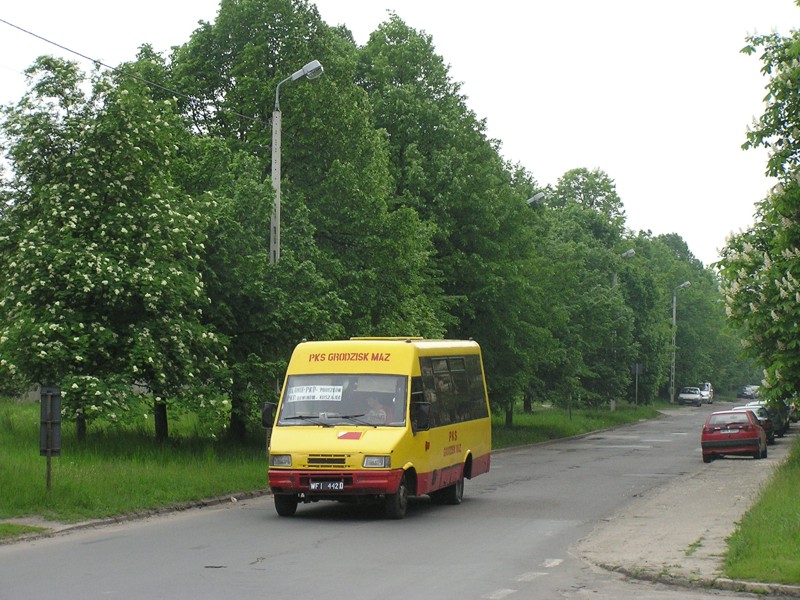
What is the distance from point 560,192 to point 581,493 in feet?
241

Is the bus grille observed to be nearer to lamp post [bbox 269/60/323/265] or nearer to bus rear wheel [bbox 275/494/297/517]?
bus rear wheel [bbox 275/494/297/517]

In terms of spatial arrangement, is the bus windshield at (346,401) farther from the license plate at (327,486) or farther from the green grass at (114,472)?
the green grass at (114,472)

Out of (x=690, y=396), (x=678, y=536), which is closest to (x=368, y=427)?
(x=678, y=536)

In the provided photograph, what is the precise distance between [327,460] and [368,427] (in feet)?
3.28

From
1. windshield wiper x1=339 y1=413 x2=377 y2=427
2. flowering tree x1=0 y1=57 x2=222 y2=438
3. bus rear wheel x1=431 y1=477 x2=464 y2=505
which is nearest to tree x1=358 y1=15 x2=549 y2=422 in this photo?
flowering tree x1=0 y1=57 x2=222 y2=438

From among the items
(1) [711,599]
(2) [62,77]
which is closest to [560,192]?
(2) [62,77]

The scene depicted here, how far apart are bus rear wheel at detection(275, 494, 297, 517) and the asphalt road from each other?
0.84 feet

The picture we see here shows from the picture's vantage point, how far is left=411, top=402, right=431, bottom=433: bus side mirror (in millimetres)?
17984

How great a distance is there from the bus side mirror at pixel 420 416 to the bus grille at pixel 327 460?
54.2 inches

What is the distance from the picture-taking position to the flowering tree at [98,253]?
23.0 m

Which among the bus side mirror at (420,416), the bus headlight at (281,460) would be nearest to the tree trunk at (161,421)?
the bus headlight at (281,460)

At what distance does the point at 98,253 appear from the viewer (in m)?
23.5

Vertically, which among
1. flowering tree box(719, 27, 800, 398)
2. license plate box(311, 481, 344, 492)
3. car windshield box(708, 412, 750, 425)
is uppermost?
flowering tree box(719, 27, 800, 398)

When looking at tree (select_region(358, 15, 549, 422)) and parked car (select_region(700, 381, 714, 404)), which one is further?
parked car (select_region(700, 381, 714, 404))
